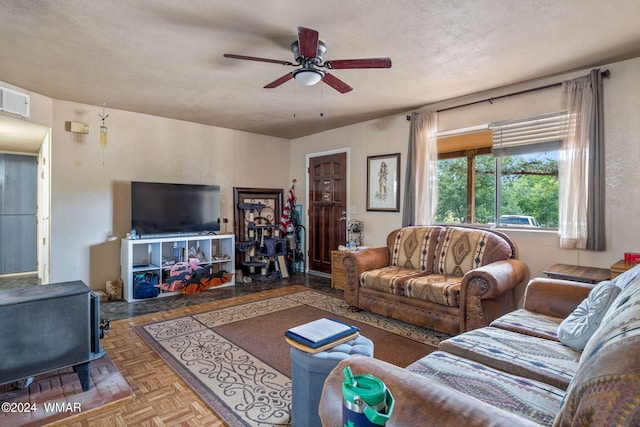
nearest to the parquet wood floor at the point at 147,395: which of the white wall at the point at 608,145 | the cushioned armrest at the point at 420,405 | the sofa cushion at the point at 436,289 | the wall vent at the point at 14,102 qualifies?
the cushioned armrest at the point at 420,405

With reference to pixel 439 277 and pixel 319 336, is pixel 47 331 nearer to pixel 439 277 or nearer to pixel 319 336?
pixel 319 336

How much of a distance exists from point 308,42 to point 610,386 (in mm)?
2224

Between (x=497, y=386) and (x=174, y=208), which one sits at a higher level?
(x=174, y=208)

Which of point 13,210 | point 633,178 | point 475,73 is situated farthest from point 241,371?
→ point 13,210

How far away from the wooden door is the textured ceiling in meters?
1.68

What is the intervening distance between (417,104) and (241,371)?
3.57 m

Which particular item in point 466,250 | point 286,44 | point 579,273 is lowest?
point 579,273

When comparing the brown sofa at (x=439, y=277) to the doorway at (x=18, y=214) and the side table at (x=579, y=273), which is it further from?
the doorway at (x=18, y=214)

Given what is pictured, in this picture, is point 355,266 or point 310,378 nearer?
point 310,378

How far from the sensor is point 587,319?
1.60 metres

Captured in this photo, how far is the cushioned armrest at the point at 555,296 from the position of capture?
6.97 ft

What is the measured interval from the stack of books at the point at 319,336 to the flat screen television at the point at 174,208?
3457mm

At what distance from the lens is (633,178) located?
2773mm

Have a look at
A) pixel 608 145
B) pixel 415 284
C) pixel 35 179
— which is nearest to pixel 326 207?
pixel 415 284
